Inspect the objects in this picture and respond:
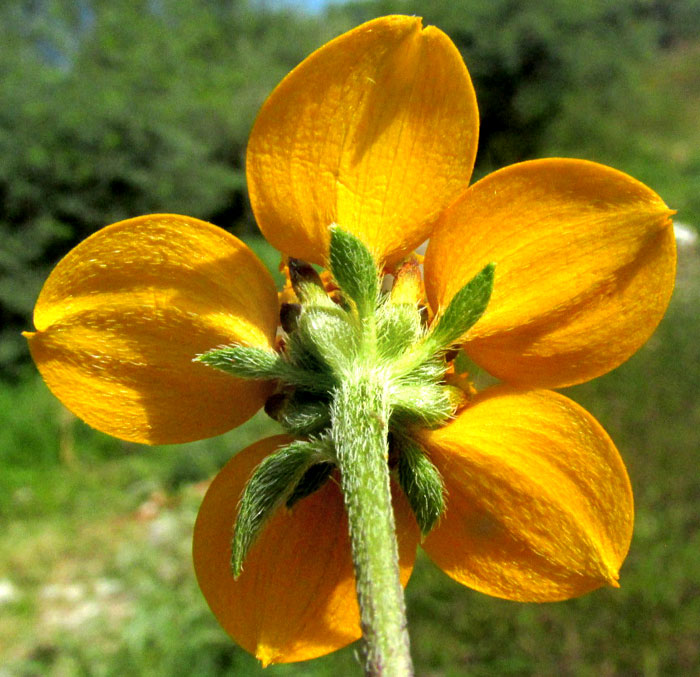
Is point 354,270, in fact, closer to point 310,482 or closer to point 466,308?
point 466,308

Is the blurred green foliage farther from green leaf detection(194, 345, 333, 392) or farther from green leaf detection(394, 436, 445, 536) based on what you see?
green leaf detection(394, 436, 445, 536)

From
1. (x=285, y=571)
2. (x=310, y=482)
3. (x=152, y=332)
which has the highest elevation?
(x=152, y=332)

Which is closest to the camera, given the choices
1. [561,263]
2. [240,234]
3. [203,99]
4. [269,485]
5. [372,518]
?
[372,518]

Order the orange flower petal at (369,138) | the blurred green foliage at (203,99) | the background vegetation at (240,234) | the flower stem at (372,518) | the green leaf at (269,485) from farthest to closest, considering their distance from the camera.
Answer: the blurred green foliage at (203,99)
the background vegetation at (240,234)
the orange flower petal at (369,138)
the green leaf at (269,485)
the flower stem at (372,518)

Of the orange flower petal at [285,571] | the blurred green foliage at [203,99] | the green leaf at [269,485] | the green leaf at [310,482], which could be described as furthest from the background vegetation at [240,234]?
the green leaf at [269,485]

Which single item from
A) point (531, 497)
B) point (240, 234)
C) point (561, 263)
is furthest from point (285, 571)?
point (240, 234)

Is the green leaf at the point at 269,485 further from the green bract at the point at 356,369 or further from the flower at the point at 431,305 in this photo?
the flower at the point at 431,305

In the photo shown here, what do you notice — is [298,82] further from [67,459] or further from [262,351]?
[67,459]
